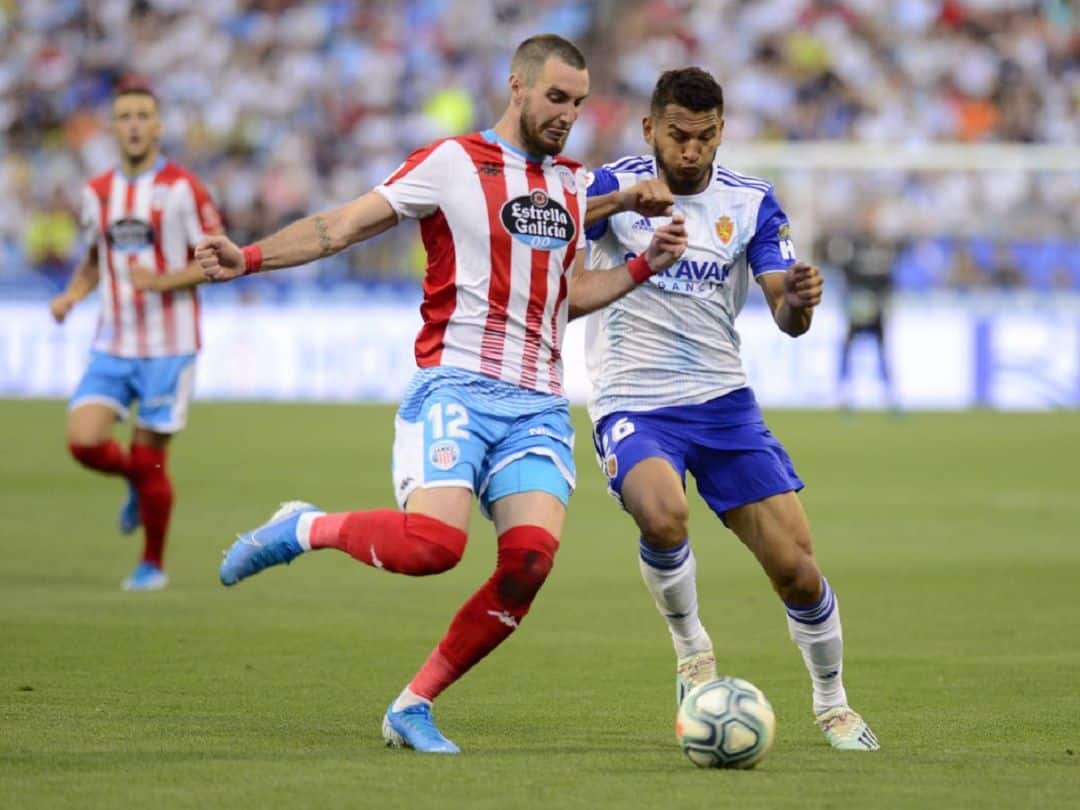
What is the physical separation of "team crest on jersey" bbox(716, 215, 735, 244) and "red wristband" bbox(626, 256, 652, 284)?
593mm

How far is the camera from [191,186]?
11242 millimetres

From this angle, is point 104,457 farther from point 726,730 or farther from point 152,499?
point 726,730

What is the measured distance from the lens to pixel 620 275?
6848 mm

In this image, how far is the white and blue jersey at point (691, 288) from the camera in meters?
7.31

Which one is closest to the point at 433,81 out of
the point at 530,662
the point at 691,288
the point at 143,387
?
the point at 143,387

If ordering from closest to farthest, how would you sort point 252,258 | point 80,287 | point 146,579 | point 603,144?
point 252,258, point 146,579, point 80,287, point 603,144

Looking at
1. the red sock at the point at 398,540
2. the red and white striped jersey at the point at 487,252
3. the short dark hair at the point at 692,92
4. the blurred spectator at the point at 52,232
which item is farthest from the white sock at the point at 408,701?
the blurred spectator at the point at 52,232

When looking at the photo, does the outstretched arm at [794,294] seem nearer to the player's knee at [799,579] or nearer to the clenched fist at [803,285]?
the clenched fist at [803,285]

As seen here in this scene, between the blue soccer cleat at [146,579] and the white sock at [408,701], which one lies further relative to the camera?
the blue soccer cleat at [146,579]

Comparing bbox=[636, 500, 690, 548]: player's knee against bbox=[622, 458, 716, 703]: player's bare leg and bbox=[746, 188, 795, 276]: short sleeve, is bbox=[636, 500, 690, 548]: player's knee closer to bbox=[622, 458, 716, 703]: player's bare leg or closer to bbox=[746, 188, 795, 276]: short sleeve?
bbox=[622, 458, 716, 703]: player's bare leg

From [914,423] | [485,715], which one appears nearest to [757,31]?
[914,423]

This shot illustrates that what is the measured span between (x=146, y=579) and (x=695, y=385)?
466cm

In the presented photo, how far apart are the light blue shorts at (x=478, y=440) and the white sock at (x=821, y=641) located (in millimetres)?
974

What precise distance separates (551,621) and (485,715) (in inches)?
111
